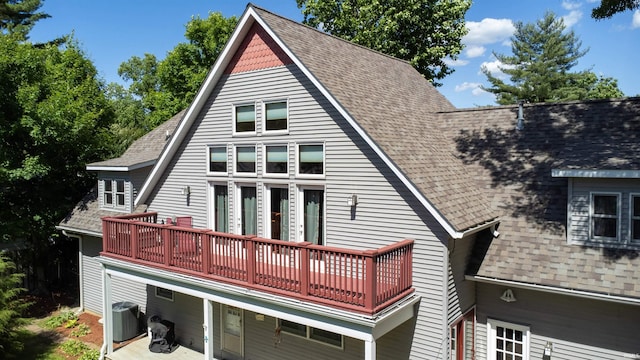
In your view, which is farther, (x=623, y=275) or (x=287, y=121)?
(x=287, y=121)

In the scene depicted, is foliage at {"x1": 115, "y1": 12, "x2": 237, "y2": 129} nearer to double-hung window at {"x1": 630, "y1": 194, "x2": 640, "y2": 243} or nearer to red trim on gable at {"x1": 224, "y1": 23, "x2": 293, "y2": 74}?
red trim on gable at {"x1": 224, "y1": 23, "x2": 293, "y2": 74}

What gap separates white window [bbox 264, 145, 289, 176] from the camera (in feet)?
37.1

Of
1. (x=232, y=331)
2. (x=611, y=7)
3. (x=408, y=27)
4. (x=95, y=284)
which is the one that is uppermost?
(x=408, y=27)

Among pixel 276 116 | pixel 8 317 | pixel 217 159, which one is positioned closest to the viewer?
pixel 8 317

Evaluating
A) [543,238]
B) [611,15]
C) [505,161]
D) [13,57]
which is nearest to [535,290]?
[543,238]

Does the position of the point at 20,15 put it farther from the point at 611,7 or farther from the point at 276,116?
the point at 611,7

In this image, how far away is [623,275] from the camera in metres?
8.28

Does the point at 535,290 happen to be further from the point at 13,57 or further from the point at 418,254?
the point at 13,57

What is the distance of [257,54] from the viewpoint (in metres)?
11.5

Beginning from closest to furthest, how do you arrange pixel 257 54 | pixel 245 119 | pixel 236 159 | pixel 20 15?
1. pixel 257 54
2. pixel 245 119
3. pixel 236 159
4. pixel 20 15

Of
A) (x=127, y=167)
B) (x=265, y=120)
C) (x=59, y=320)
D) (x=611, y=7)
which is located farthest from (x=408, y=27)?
(x=59, y=320)

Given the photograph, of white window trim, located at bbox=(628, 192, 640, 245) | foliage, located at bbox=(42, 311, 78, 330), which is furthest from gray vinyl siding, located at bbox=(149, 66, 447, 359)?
foliage, located at bbox=(42, 311, 78, 330)

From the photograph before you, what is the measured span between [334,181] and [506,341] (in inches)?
201

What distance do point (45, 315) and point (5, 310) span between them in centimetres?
586
